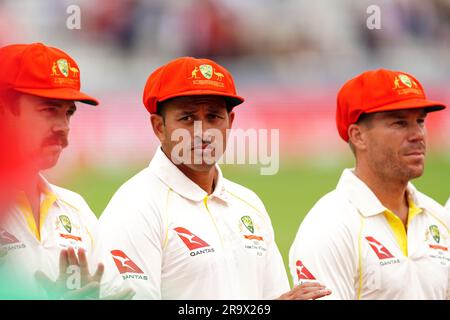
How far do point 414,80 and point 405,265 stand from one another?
0.67 metres

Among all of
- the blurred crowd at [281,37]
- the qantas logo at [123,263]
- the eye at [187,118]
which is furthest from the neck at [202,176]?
the blurred crowd at [281,37]

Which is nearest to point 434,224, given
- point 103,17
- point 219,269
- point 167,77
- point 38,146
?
point 219,269

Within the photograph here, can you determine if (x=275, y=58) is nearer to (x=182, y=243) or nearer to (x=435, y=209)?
(x=435, y=209)

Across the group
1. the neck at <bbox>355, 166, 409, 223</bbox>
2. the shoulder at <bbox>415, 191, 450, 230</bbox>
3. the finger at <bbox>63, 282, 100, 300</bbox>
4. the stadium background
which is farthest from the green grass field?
the finger at <bbox>63, 282, 100, 300</bbox>

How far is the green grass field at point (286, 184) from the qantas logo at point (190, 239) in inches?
22.1

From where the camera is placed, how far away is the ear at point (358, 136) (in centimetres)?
258

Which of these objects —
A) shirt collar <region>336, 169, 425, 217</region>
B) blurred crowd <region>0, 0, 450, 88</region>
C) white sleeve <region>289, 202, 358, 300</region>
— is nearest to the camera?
white sleeve <region>289, 202, 358, 300</region>

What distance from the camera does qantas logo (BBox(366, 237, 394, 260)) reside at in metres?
2.37

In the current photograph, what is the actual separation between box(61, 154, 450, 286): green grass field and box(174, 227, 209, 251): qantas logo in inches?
22.1

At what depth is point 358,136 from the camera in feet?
8.51

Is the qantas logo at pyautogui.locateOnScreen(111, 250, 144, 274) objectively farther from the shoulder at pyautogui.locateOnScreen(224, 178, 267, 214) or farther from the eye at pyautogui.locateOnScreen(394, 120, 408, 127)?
the eye at pyautogui.locateOnScreen(394, 120, 408, 127)

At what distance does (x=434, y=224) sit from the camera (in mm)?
2578

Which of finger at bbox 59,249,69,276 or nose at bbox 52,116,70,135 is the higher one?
nose at bbox 52,116,70,135

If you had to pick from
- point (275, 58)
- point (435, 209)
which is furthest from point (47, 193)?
point (275, 58)
